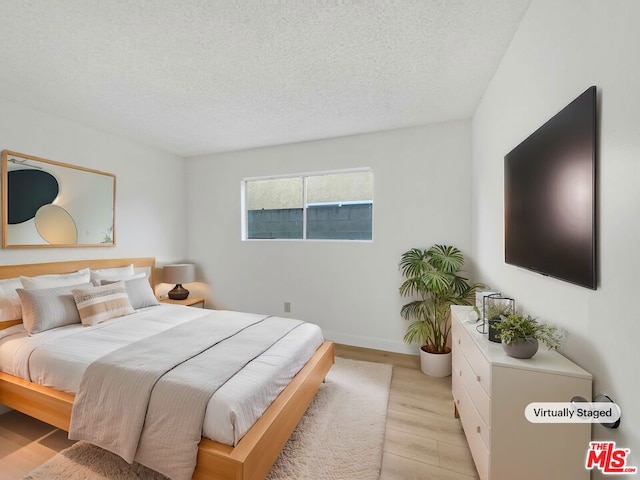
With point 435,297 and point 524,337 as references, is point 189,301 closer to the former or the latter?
point 435,297

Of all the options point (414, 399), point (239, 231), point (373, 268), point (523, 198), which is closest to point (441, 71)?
point (523, 198)

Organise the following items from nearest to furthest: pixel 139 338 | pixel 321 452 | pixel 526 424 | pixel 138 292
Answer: pixel 526 424 < pixel 321 452 < pixel 139 338 < pixel 138 292

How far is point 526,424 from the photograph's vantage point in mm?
1219

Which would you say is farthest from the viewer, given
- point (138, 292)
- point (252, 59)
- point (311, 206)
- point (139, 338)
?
point (311, 206)

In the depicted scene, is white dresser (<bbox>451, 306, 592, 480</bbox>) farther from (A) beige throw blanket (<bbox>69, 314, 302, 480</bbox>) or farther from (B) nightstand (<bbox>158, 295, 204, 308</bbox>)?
(B) nightstand (<bbox>158, 295, 204, 308</bbox>)

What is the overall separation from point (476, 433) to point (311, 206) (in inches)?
116

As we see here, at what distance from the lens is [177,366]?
171cm

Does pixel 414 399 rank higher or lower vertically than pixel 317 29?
lower

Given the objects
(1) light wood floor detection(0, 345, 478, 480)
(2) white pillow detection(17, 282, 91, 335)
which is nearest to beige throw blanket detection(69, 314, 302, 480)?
(1) light wood floor detection(0, 345, 478, 480)

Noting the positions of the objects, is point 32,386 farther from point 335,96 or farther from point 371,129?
point 371,129

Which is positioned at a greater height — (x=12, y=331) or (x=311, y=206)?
(x=311, y=206)

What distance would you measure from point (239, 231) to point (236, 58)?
8.28ft

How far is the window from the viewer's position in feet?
11.7

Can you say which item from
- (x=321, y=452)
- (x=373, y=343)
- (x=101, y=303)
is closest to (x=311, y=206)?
(x=373, y=343)
